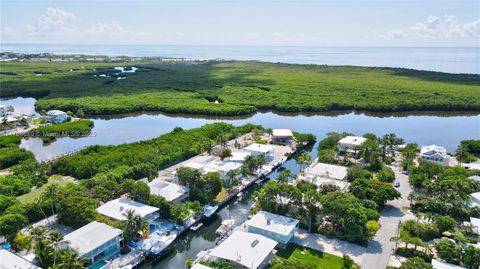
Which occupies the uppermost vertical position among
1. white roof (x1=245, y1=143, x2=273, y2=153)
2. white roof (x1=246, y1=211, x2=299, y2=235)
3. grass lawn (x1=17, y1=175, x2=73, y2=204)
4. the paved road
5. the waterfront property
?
white roof (x1=245, y1=143, x2=273, y2=153)

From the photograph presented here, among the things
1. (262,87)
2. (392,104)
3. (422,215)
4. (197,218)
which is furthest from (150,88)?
(422,215)

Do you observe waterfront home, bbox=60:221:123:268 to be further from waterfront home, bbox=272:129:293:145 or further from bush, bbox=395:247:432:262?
waterfront home, bbox=272:129:293:145

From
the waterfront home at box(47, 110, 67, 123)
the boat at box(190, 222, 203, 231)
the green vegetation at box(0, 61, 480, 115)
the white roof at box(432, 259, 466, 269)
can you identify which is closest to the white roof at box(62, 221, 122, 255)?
the boat at box(190, 222, 203, 231)

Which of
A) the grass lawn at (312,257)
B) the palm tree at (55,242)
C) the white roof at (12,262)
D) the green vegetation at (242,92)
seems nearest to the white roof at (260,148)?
the grass lawn at (312,257)

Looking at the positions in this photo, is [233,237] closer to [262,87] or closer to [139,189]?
[139,189]

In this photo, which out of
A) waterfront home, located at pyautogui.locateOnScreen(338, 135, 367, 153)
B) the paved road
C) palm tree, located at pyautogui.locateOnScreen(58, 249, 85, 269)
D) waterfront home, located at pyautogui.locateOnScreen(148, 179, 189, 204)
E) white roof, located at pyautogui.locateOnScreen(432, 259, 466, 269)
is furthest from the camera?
waterfront home, located at pyautogui.locateOnScreen(338, 135, 367, 153)

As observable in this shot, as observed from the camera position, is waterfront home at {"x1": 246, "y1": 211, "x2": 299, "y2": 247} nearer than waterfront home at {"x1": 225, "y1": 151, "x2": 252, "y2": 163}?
Yes

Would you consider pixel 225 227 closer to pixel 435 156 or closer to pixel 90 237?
pixel 90 237
